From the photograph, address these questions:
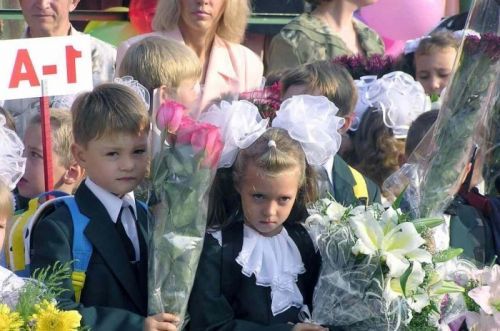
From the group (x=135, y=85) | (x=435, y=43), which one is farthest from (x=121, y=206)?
(x=435, y=43)

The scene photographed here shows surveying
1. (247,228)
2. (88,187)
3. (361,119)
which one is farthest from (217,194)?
(361,119)

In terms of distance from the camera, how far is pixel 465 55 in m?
3.97

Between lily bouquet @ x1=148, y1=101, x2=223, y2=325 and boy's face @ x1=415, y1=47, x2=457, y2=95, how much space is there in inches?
122

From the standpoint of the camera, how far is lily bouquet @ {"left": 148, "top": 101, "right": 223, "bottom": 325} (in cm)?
366

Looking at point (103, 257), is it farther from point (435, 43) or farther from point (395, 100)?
point (435, 43)

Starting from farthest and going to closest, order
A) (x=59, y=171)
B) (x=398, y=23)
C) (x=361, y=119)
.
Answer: (x=398, y=23)
(x=361, y=119)
(x=59, y=171)

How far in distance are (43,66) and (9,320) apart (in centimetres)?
159

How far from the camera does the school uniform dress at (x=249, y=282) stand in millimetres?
3908

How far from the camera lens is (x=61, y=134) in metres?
5.03

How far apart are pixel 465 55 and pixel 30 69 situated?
164cm

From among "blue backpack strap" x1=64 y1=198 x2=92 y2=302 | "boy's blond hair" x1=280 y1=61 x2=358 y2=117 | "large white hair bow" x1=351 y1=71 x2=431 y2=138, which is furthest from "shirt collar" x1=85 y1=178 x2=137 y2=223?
"large white hair bow" x1=351 y1=71 x2=431 y2=138

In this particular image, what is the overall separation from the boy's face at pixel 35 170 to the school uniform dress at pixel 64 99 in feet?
0.85

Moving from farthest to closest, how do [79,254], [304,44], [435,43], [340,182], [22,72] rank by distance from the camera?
[304,44] → [435,43] → [340,182] → [22,72] → [79,254]

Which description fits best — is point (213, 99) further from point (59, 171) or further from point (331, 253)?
point (59, 171)
